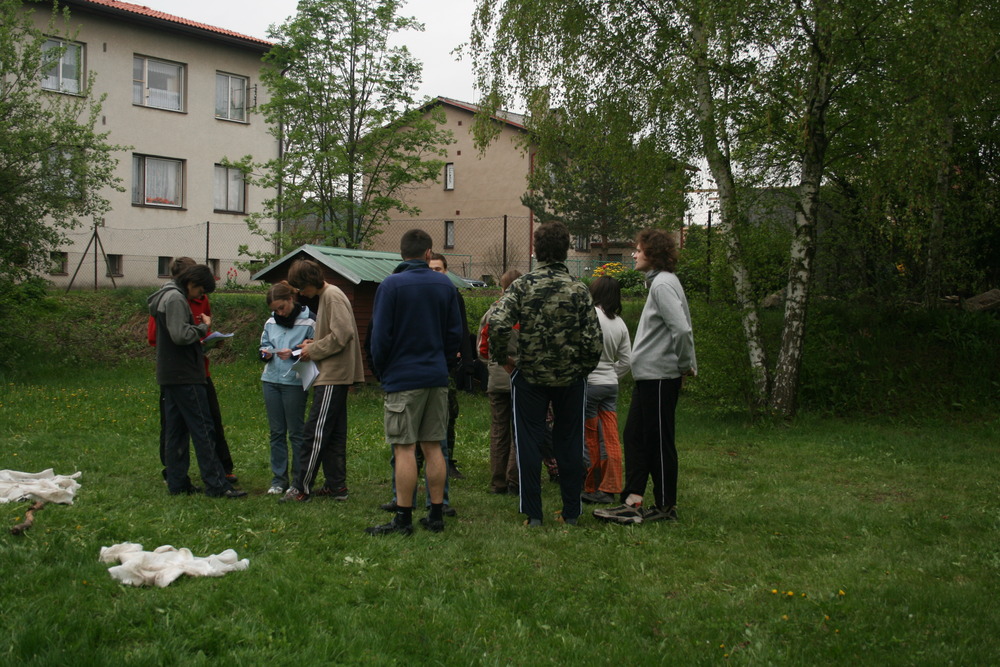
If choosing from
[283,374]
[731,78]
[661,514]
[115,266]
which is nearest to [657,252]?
[661,514]

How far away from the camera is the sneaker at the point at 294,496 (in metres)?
6.46

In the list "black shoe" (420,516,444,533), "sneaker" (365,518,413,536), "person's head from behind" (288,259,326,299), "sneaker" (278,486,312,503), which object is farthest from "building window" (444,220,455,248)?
"sneaker" (365,518,413,536)

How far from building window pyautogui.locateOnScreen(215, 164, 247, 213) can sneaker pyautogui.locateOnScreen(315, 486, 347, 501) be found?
74.6 feet

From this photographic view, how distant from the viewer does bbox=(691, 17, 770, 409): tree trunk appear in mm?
12070

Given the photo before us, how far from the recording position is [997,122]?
12961 mm

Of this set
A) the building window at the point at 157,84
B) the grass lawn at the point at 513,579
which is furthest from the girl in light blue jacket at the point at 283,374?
the building window at the point at 157,84

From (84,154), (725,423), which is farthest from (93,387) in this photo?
(725,423)

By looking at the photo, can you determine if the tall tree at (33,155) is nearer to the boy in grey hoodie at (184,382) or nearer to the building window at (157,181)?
the boy in grey hoodie at (184,382)

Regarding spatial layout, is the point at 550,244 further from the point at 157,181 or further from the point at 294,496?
the point at 157,181

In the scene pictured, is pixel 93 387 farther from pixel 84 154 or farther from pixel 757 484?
pixel 757 484

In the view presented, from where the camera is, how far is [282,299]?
6.66 meters

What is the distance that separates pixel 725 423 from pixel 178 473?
8086 mm

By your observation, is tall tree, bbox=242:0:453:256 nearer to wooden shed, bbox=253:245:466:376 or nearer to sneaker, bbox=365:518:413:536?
wooden shed, bbox=253:245:466:376

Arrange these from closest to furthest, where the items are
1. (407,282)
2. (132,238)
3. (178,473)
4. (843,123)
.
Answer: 1. (407,282)
2. (178,473)
3. (843,123)
4. (132,238)
